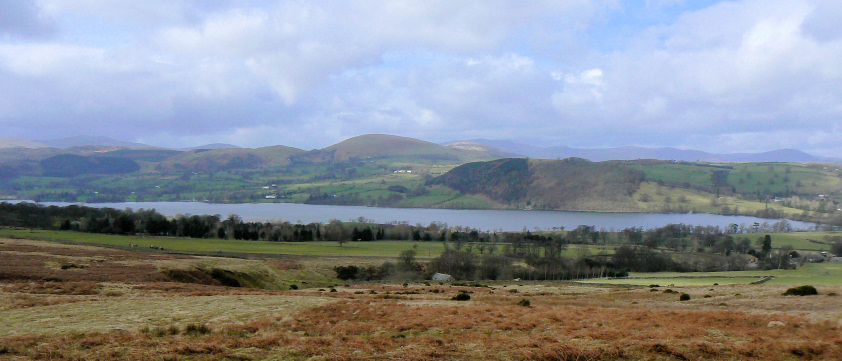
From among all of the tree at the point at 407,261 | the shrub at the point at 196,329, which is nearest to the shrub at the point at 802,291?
the shrub at the point at 196,329

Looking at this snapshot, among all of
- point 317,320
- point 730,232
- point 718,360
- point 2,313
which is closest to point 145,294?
point 2,313

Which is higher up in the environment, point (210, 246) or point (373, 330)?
point (373, 330)

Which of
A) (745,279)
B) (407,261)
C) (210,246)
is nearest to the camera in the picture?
(745,279)

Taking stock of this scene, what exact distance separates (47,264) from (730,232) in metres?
176

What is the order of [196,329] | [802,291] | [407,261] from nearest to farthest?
1. [196,329]
2. [802,291]
3. [407,261]

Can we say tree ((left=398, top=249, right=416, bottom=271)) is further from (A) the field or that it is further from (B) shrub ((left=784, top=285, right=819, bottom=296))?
(B) shrub ((left=784, top=285, right=819, bottom=296))

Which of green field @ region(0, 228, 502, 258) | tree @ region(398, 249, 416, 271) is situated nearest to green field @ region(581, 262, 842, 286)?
tree @ region(398, 249, 416, 271)

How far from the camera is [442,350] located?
1167 cm

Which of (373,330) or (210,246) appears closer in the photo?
(373,330)

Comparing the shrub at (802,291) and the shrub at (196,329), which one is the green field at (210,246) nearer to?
the shrub at (196,329)

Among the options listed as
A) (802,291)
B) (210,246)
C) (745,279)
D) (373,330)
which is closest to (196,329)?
(373,330)

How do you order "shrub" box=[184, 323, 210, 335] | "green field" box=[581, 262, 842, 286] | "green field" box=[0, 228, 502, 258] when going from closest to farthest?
"shrub" box=[184, 323, 210, 335] → "green field" box=[581, 262, 842, 286] → "green field" box=[0, 228, 502, 258]

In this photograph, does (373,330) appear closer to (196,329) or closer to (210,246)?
(196,329)

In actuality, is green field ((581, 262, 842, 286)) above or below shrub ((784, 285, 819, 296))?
below
